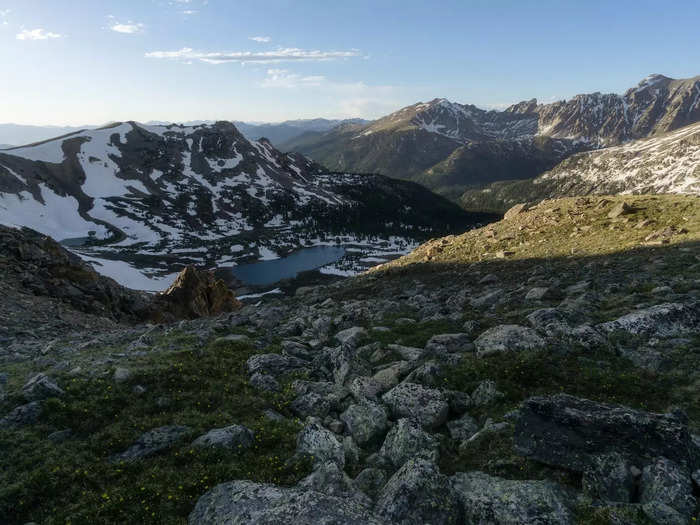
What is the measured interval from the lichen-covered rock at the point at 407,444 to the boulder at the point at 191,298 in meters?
43.0

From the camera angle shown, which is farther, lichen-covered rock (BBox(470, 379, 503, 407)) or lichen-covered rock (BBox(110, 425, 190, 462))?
lichen-covered rock (BBox(470, 379, 503, 407))

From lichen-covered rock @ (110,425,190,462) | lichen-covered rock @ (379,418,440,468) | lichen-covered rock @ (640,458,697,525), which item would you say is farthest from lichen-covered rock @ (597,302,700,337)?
lichen-covered rock @ (110,425,190,462)

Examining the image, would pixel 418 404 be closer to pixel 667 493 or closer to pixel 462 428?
pixel 462 428

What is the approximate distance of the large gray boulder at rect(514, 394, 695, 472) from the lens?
31.0ft

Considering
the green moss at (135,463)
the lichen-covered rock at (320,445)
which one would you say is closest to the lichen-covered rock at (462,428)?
the lichen-covered rock at (320,445)

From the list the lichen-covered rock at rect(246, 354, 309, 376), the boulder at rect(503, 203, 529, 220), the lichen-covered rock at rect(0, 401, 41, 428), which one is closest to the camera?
the lichen-covered rock at rect(0, 401, 41, 428)

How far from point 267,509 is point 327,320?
1686 cm

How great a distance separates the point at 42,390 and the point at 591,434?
17771mm

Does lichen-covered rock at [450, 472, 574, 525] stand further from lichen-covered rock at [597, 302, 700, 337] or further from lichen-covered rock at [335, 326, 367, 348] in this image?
lichen-covered rock at [335, 326, 367, 348]

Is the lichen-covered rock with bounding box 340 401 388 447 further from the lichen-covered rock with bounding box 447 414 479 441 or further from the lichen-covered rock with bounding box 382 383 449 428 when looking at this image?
the lichen-covered rock with bounding box 447 414 479 441

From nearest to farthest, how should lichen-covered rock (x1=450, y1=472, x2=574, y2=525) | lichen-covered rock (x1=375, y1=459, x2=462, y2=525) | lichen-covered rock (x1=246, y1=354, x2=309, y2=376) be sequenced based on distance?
lichen-covered rock (x1=450, y1=472, x2=574, y2=525) < lichen-covered rock (x1=375, y1=459, x2=462, y2=525) < lichen-covered rock (x1=246, y1=354, x2=309, y2=376)

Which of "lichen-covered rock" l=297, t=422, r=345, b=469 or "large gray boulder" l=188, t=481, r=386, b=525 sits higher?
"large gray boulder" l=188, t=481, r=386, b=525

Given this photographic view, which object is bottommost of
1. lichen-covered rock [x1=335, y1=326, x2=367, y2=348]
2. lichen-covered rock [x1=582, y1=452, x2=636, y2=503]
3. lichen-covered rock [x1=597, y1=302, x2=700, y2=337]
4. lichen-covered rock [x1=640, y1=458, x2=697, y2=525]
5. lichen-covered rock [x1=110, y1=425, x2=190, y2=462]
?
lichen-covered rock [x1=335, y1=326, x2=367, y2=348]

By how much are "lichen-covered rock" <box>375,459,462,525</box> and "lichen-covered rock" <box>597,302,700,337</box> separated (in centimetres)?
1169
